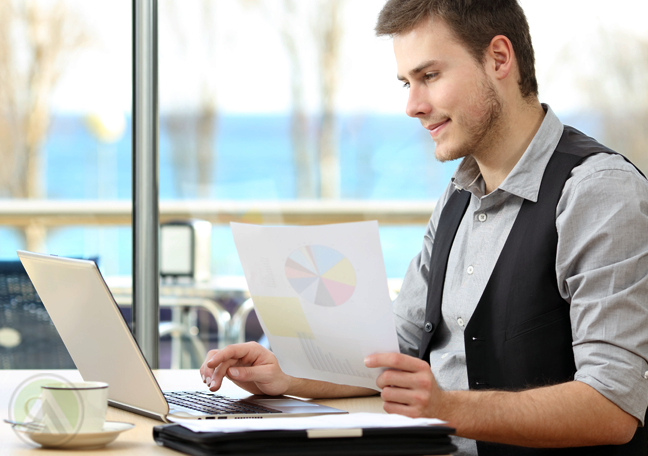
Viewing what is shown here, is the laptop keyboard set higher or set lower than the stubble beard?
lower

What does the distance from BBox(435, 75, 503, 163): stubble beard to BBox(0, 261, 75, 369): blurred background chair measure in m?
2.00

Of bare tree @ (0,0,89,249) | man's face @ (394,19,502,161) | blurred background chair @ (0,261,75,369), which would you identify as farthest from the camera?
bare tree @ (0,0,89,249)

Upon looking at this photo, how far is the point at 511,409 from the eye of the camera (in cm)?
92

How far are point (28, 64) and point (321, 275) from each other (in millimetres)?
3166

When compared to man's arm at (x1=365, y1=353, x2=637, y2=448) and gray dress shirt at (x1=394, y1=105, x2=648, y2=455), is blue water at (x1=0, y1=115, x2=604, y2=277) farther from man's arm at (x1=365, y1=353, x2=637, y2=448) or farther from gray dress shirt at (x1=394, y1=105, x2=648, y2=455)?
man's arm at (x1=365, y1=353, x2=637, y2=448)

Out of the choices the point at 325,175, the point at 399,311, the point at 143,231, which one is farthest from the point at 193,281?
the point at 399,311

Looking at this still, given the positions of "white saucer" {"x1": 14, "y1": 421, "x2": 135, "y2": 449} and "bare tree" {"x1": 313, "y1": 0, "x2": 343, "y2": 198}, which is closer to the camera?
"white saucer" {"x1": 14, "y1": 421, "x2": 135, "y2": 449}

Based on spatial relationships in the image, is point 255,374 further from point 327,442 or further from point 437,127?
point 437,127

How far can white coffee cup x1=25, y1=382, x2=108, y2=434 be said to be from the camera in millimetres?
722

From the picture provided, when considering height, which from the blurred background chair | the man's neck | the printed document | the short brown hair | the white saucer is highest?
the short brown hair

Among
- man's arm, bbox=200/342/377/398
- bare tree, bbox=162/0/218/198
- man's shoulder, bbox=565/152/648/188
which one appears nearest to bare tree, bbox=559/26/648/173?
bare tree, bbox=162/0/218/198

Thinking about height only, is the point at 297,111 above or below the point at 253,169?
above

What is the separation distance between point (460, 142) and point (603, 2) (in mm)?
2959

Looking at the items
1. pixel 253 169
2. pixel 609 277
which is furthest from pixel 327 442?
pixel 253 169
